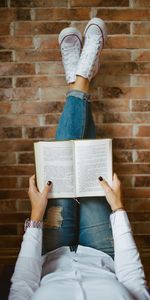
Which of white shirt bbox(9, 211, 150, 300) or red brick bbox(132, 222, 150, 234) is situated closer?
white shirt bbox(9, 211, 150, 300)

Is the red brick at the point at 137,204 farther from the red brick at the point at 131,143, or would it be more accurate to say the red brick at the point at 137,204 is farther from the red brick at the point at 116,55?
the red brick at the point at 116,55

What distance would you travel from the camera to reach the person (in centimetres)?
93

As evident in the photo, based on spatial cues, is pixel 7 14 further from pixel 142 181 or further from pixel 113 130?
pixel 142 181

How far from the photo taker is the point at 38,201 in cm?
118

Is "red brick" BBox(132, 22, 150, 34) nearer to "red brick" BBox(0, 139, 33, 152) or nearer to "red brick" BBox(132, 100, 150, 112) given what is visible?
"red brick" BBox(132, 100, 150, 112)

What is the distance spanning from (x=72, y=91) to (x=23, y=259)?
73 centimetres

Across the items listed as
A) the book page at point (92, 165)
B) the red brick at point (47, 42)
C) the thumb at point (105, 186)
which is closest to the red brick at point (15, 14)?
the red brick at point (47, 42)

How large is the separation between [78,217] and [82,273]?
12.2 inches

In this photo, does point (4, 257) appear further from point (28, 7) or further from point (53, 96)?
point (28, 7)

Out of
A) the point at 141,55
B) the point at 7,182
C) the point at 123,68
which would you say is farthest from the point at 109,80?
the point at 7,182

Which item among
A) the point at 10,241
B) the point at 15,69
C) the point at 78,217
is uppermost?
the point at 15,69

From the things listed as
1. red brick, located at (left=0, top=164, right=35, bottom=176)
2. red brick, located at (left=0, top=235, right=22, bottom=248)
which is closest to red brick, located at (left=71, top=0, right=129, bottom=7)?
red brick, located at (left=0, top=164, right=35, bottom=176)

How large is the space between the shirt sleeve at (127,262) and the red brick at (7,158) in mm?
743

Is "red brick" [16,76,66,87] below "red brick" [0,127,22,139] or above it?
above
